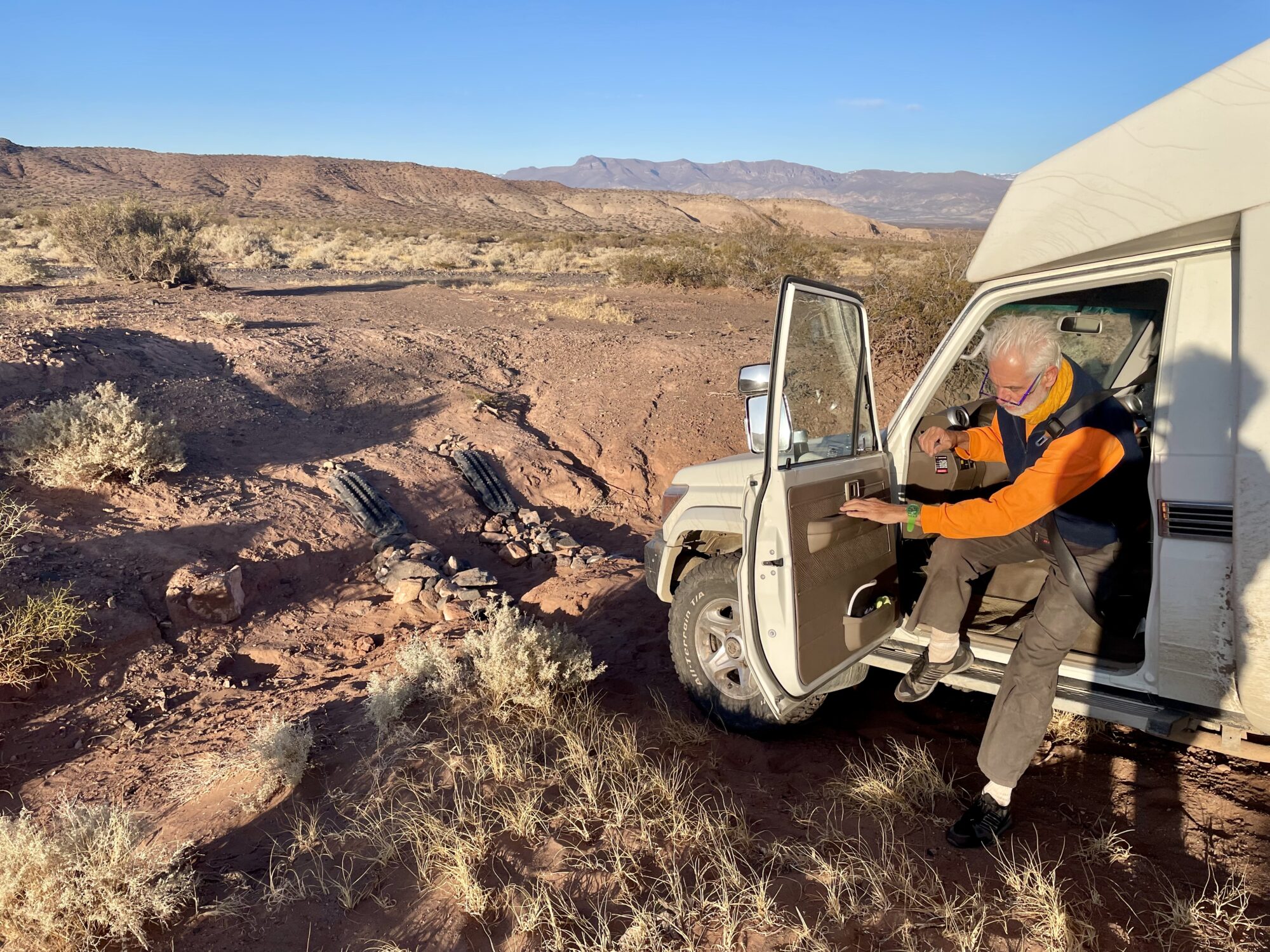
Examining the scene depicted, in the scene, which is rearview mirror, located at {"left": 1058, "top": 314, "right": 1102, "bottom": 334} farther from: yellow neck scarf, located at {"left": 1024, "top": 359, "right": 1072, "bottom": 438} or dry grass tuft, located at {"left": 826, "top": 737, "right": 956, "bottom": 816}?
dry grass tuft, located at {"left": 826, "top": 737, "right": 956, "bottom": 816}

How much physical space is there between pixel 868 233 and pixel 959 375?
68.6 metres

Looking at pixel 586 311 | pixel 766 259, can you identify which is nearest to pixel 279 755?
pixel 586 311

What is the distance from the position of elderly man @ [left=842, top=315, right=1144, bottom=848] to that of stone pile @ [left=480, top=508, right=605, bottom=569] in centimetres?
445

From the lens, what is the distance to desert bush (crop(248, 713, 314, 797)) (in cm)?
361

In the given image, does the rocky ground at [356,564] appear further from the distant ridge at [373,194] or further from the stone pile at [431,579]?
the distant ridge at [373,194]

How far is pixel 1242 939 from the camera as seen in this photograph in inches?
94.7

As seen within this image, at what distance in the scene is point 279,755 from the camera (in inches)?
143

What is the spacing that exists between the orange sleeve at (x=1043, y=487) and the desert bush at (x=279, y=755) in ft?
9.91

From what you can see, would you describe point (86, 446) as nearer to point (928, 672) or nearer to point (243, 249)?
point (928, 672)

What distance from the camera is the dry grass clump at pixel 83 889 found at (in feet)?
8.64

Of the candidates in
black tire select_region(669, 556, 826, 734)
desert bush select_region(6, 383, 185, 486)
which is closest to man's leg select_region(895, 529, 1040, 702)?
black tire select_region(669, 556, 826, 734)

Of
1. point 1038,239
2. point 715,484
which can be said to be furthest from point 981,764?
point 1038,239

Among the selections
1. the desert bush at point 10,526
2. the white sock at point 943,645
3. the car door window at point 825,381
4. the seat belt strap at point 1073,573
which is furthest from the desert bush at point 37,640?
the seat belt strap at point 1073,573

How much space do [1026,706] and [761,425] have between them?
150 centimetres
